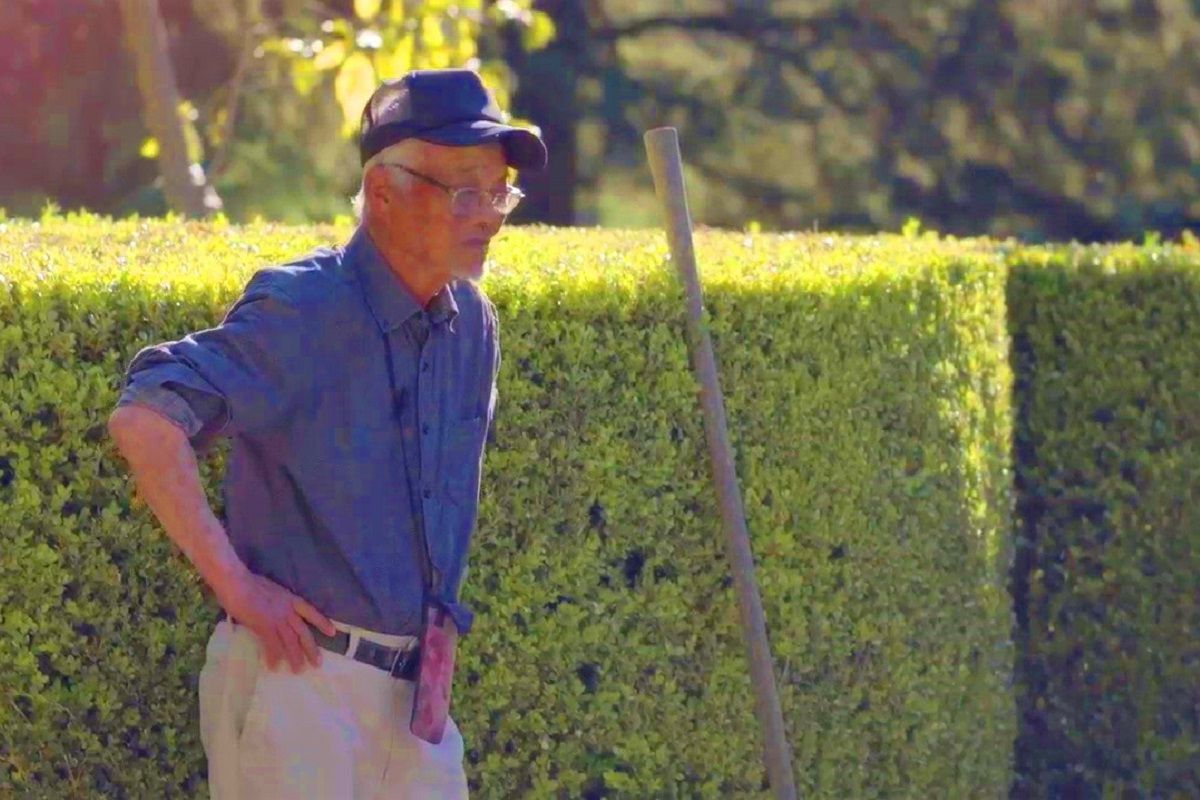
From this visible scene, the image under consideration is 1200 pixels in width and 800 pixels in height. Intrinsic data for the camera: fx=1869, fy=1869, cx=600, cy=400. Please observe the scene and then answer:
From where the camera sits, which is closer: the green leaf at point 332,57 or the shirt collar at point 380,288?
the shirt collar at point 380,288

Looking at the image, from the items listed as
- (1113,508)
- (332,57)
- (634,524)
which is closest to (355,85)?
(332,57)

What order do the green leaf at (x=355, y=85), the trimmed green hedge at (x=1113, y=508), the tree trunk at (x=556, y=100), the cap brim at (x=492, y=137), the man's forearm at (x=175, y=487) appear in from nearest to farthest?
the man's forearm at (x=175, y=487)
the cap brim at (x=492, y=137)
the trimmed green hedge at (x=1113, y=508)
the green leaf at (x=355, y=85)
the tree trunk at (x=556, y=100)

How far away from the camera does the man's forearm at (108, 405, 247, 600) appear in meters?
2.88

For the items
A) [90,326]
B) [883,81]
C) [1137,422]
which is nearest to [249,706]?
[90,326]

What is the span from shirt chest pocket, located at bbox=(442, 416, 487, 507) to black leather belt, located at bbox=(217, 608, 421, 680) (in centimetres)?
28

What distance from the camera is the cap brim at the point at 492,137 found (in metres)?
3.19

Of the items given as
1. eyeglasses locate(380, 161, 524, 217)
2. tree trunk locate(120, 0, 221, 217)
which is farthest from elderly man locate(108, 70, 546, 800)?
tree trunk locate(120, 0, 221, 217)

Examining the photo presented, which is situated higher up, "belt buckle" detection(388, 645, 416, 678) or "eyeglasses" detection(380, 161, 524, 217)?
"eyeglasses" detection(380, 161, 524, 217)

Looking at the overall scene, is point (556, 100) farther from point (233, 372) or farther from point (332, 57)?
point (233, 372)

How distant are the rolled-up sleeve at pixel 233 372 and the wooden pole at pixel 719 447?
174 cm

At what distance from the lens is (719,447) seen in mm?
4656

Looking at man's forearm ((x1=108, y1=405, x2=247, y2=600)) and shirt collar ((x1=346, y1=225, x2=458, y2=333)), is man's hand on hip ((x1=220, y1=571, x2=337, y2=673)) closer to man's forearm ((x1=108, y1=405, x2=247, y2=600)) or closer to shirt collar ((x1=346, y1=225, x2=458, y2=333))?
man's forearm ((x1=108, y1=405, x2=247, y2=600))

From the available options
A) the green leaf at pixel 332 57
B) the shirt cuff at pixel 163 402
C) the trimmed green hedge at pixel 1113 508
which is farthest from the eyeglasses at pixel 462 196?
the green leaf at pixel 332 57

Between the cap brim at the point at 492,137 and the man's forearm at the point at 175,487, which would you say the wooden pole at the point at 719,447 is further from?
the man's forearm at the point at 175,487
